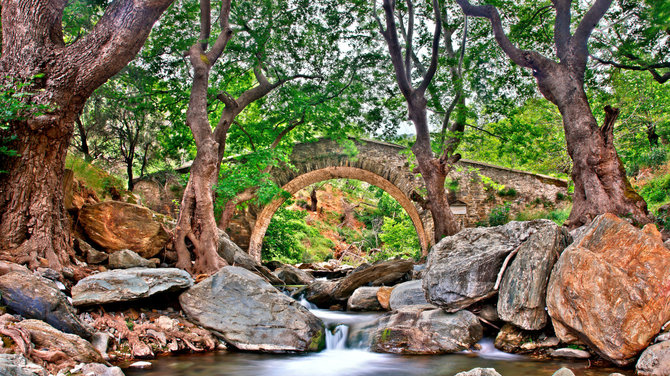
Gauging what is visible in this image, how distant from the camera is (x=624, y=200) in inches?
249

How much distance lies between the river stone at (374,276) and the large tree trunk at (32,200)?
4911 millimetres

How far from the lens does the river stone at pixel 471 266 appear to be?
5.23 metres

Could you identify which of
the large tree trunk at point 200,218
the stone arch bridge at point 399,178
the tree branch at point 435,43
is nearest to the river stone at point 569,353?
the large tree trunk at point 200,218

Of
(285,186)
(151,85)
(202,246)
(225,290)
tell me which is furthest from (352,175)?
(225,290)

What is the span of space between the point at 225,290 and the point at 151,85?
6363 mm

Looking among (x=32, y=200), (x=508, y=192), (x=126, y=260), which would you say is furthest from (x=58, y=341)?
(x=508, y=192)

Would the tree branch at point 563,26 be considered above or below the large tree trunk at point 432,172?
above

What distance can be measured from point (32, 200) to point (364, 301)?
5270 mm

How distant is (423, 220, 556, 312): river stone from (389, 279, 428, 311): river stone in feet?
2.93

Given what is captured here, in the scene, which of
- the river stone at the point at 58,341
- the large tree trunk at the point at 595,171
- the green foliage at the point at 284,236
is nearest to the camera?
the river stone at the point at 58,341

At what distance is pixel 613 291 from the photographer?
3.95 metres

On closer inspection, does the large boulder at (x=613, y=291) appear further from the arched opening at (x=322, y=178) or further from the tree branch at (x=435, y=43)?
the arched opening at (x=322, y=178)

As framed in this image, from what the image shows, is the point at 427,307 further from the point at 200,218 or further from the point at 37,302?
the point at 37,302

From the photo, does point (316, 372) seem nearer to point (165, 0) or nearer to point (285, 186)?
point (165, 0)
